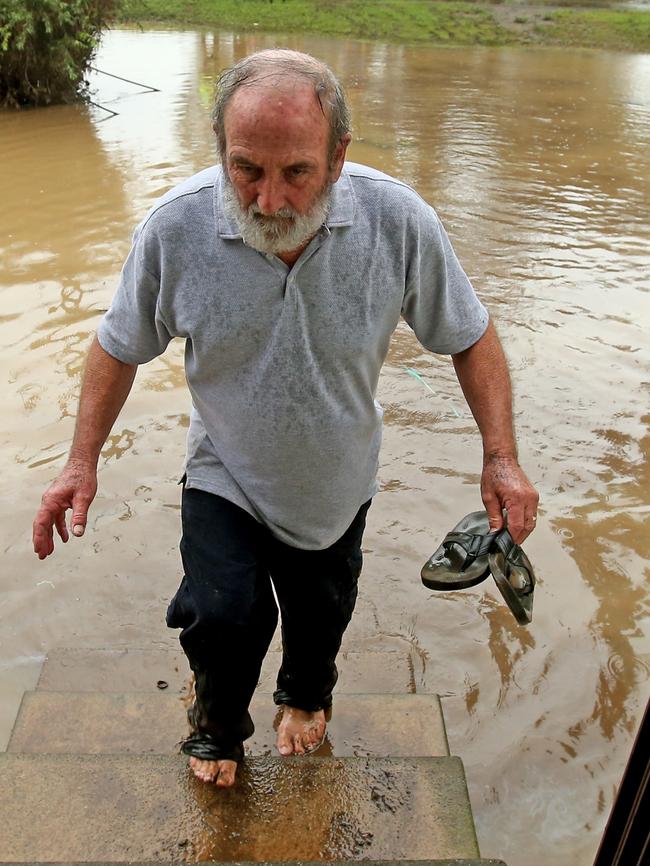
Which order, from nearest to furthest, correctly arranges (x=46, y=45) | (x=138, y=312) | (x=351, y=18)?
(x=138, y=312) → (x=46, y=45) → (x=351, y=18)

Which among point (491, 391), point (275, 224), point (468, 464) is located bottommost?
point (468, 464)

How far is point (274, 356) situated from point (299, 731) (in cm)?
128

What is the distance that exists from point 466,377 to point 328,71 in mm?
928

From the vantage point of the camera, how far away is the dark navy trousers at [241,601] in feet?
7.93

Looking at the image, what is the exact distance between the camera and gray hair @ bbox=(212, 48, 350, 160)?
2.15m

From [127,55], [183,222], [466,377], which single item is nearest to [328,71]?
[183,222]

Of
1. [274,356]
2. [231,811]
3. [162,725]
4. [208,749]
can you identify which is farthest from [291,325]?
[162,725]

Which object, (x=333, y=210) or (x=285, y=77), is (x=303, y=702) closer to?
(x=333, y=210)

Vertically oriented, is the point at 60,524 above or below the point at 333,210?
below

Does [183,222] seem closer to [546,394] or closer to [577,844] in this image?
[577,844]

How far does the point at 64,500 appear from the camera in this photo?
2.49m

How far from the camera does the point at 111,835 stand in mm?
2346

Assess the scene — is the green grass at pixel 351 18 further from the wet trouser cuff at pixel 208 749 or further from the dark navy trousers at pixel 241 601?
the wet trouser cuff at pixel 208 749

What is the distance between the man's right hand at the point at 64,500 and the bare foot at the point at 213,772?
732mm
